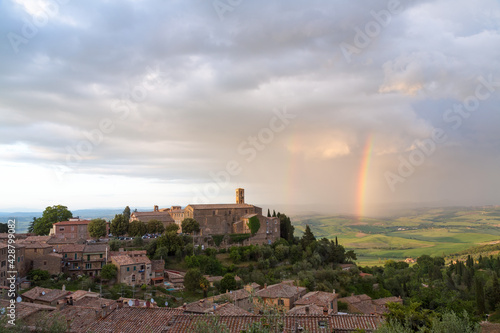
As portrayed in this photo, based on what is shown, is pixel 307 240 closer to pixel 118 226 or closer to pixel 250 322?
pixel 118 226

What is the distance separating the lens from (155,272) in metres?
43.4

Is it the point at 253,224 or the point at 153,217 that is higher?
the point at 153,217

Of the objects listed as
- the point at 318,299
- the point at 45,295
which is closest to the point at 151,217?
the point at 45,295

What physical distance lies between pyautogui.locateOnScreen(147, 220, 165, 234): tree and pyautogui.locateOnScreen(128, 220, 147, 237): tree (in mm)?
1090

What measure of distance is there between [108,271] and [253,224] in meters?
25.4

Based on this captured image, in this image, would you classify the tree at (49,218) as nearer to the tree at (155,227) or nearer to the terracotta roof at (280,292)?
the tree at (155,227)

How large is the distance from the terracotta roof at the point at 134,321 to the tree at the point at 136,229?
3105 cm

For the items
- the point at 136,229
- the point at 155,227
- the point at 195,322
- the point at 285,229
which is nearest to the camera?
the point at 195,322

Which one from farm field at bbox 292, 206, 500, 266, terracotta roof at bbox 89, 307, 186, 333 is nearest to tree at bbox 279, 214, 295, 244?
farm field at bbox 292, 206, 500, 266

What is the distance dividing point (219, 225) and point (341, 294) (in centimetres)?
2250

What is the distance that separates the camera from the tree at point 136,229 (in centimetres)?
5275

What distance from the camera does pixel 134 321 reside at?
21.0m

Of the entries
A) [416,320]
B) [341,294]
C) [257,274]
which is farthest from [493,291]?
[416,320]

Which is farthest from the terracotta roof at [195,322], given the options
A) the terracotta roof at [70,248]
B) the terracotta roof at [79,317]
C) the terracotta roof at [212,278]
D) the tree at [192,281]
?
the terracotta roof at [70,248]
